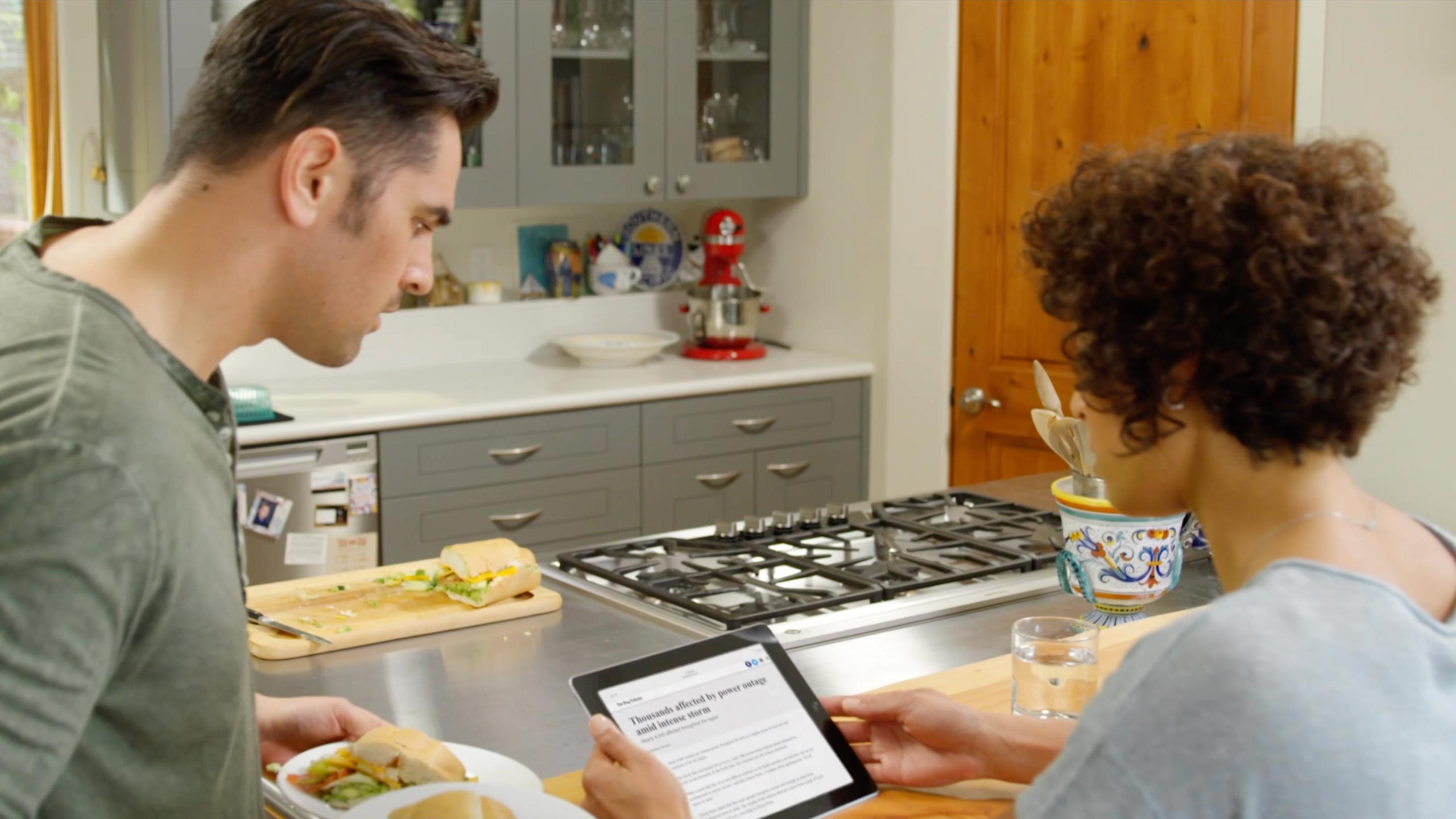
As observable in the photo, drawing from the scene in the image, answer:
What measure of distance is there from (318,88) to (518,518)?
252cm

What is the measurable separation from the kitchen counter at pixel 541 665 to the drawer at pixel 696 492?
5.81 ft

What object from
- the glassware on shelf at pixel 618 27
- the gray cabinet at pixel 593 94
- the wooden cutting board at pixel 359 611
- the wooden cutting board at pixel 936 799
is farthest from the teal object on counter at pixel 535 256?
the wooden cutting board at pixel 936 799

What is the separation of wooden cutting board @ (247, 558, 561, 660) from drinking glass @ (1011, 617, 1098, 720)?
0.70m

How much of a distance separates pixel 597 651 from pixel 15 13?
2849 millimetres

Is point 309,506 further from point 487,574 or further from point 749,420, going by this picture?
point 487,574

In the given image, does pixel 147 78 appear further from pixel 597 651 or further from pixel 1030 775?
pixel 1030 775

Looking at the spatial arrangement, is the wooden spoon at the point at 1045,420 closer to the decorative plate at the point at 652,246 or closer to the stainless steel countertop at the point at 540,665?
the stainless steel countertop at the point at 540,665

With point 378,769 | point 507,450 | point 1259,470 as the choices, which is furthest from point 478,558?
point 507,450

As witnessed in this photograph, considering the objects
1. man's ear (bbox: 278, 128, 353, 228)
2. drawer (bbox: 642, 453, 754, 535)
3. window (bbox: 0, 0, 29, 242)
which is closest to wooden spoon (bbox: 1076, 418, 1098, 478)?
man's ear (bbox: 278, 128, 353, 228)

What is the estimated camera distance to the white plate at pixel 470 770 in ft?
4.47

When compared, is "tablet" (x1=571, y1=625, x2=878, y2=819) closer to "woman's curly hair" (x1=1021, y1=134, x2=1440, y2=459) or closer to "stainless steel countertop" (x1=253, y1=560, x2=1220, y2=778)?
"stainless steel countertop" (x1=253, y1=560, x2=1220, y2=778)

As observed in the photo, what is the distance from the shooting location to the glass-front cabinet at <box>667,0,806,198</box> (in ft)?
13.7

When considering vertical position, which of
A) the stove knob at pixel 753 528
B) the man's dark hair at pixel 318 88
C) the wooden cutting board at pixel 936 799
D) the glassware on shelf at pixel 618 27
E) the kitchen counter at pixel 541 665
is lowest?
the wooden cutting board at pixel 936 799

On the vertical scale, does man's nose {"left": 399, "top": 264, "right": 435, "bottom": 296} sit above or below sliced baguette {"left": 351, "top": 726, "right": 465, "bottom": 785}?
above
